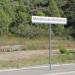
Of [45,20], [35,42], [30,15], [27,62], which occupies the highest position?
[45,20]

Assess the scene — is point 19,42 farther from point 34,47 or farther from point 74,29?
point 74,29

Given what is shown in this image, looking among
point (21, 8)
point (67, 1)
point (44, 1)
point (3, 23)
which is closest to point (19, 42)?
point (3, 23)

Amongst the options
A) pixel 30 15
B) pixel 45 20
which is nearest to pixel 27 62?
pixel 45 20

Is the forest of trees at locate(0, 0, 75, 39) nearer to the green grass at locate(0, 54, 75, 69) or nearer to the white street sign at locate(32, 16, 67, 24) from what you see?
the green grass at locate(0, 54, 75, 69)

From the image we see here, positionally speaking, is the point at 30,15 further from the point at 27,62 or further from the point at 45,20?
the point at 45,20

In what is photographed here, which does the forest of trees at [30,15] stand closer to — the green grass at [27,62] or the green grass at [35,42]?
the green grass at [35,42]

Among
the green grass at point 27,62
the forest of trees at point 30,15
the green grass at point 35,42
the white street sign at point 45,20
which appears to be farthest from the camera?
the forest of trees at point 30,15

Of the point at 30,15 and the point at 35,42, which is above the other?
the point at 30,15

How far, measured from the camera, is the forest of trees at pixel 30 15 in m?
60.0

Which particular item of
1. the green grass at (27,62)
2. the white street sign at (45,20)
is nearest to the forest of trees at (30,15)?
the green grass at (27,62)

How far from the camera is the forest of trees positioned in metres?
60.0

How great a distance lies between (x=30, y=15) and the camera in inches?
2516

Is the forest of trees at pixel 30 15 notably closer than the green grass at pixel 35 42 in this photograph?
No

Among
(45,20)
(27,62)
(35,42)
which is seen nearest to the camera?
(45,20)
